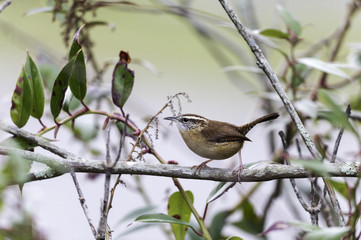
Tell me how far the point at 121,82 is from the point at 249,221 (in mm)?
1110

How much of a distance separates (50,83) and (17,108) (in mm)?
806

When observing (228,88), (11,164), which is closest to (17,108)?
(11,164)

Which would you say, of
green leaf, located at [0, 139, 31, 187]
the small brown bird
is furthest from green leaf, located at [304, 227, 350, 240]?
the small brown bird

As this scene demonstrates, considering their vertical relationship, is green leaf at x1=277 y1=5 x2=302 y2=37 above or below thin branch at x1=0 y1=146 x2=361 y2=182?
above

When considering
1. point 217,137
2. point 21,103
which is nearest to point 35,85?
point 21,103

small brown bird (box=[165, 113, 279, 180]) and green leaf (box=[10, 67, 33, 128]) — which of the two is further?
small brown bird (box=[165, 113, 279, 180])

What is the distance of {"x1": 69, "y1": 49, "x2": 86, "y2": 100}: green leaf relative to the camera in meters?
1.59

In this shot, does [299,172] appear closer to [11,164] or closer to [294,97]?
[11,164]

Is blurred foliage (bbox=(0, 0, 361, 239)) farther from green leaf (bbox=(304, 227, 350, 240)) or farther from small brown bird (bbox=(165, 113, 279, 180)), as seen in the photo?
small brown bird (bbox=(165, 113, 279, 180))

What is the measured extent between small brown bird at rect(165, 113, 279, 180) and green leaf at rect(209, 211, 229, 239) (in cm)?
29

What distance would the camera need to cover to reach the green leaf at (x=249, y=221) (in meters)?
2.45

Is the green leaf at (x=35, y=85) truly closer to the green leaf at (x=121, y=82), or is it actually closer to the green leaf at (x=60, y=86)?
the green leaf at (x=60, y=86)

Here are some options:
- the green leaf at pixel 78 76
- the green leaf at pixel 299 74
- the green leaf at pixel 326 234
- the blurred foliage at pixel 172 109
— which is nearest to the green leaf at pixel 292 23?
the blurred foliage at pixel 172 109

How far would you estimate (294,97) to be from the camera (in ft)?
7.78
